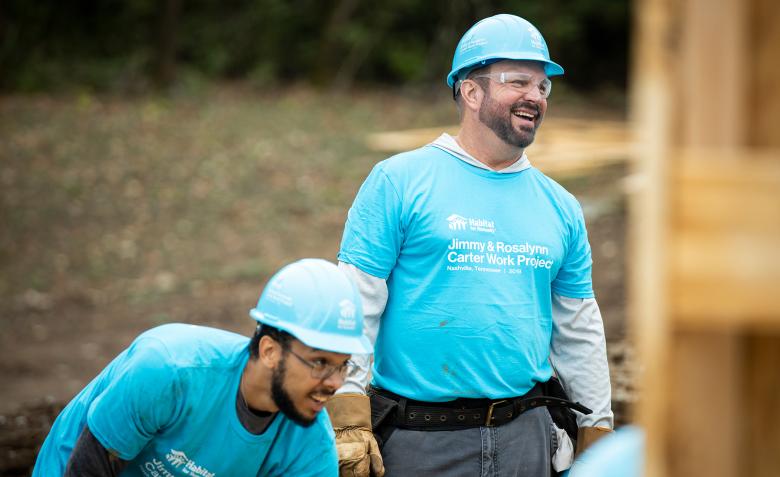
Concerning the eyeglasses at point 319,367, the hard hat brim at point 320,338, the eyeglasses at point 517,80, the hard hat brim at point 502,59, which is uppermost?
the hard hat brim at point 502,59

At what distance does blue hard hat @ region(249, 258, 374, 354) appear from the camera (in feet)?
10.6

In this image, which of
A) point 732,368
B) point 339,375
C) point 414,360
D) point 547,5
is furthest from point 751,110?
point 547,5

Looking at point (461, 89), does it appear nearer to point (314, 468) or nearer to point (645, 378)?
point (314, 468)

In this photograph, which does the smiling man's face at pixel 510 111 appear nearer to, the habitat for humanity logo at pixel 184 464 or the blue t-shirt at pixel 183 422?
the blue t-shirt at pixel 183 422

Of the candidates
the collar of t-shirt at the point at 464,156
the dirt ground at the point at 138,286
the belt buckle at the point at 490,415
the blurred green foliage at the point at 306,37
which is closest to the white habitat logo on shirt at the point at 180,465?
the belt buckle at the point at 490,415

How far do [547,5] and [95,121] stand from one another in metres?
14.4

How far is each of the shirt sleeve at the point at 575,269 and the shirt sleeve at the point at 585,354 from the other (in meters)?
0.03

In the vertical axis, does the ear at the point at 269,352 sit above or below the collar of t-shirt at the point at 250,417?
above

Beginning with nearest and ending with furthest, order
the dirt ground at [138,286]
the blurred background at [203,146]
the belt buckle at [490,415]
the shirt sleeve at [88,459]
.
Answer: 1. the shirt sleeve at [88,459]
2. the belt buckle at [490,415]
3. the dirt ground at [138,286]
4. the blurred background at [203,146]

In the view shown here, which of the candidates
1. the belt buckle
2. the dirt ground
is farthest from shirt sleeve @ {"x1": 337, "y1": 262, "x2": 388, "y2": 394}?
the dirt ground

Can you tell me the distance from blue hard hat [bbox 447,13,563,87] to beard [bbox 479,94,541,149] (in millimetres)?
188

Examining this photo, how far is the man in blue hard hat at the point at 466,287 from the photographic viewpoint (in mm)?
3697

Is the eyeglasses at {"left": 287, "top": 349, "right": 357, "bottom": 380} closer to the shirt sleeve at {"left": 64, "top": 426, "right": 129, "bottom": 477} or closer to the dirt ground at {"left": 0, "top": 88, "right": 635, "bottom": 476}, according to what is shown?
the shirt sleeve at {"left": 64, "top": 426, "right": 129, "bottom": 477}

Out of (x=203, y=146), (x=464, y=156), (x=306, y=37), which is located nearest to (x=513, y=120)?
(x=464, y=156)
